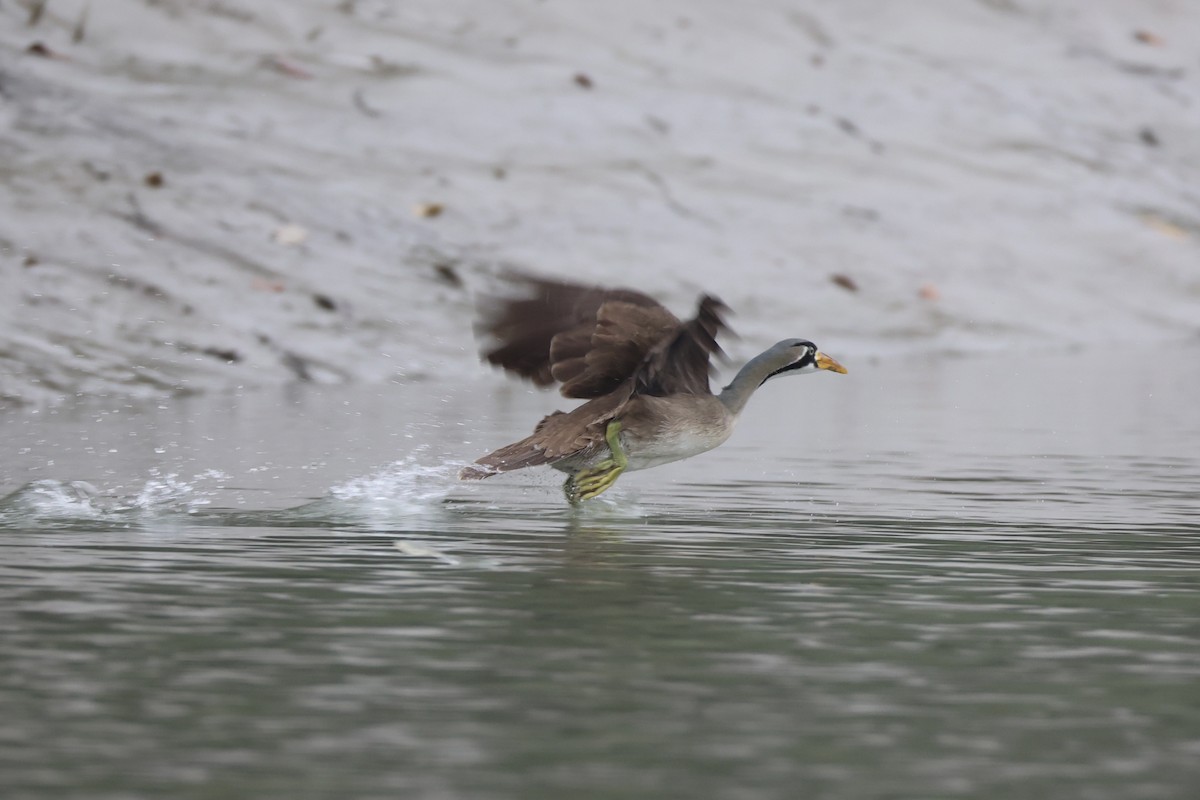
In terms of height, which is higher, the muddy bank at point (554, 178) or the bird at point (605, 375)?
the muddy bank at point (554, 178)

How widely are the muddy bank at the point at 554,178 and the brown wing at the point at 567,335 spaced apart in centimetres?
463

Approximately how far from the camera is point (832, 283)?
18.1 m

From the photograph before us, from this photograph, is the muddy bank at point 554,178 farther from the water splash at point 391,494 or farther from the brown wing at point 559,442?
the brown wing at point 559,442

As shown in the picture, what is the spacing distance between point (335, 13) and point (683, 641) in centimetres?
1546

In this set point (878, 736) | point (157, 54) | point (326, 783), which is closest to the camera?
point (326, 783)

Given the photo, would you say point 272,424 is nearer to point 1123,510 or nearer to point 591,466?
point 591,466

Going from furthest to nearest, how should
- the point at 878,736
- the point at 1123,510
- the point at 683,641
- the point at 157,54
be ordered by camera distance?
the point at 157,54 < the point at 1123,510 < the point at 683,641 < the point at 878,736

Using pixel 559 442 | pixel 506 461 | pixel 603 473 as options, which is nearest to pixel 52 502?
pixel 506 461

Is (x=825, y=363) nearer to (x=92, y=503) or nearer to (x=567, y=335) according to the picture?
(x=567, y=335)

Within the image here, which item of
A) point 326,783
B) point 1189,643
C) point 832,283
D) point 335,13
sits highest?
point 335,13

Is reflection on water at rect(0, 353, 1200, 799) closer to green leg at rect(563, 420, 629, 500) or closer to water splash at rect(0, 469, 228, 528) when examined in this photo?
water splash at rect(0, 469, 228, 528)

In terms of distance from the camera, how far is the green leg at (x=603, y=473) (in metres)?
9.50

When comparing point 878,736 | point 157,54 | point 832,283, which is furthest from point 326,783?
point 157,54

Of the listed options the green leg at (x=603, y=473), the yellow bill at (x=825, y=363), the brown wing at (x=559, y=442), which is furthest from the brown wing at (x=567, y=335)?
the yellow bill at (x=825, y=363)
